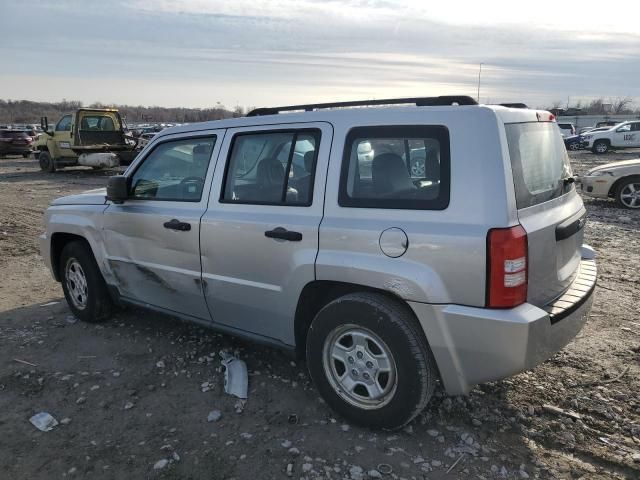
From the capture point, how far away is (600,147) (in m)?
28.2

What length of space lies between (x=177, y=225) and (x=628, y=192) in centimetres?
1002

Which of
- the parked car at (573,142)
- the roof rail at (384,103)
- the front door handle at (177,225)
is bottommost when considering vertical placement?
the parked car at (573,142)

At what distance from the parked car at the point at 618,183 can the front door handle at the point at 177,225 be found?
9816 millimetres

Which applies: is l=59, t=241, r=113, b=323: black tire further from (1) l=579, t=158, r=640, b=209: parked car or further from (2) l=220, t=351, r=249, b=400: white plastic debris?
(1) l=579, t=158, r=640, b=209: parked car

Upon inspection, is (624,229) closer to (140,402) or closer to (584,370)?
(584,370)

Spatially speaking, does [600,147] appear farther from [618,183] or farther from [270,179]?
[270,179]

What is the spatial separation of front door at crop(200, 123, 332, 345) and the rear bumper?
0.83 metres

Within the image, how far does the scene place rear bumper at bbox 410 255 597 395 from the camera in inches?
103

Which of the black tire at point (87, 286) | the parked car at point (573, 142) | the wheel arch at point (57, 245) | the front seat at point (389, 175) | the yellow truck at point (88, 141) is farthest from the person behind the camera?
the parked car at point (573, 142)

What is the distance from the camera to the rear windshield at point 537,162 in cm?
275

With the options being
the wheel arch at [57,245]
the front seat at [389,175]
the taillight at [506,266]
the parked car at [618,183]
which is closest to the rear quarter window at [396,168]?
the front seat at [389,175]

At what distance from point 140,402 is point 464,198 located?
253cm

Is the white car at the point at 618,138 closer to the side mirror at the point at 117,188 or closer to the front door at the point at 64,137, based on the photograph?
the front door at the point at 64,137

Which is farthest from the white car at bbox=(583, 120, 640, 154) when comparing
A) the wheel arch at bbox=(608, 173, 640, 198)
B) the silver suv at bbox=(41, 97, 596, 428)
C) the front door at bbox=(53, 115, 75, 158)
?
the silver suv at bbox=(41, 97, 596, 428)
